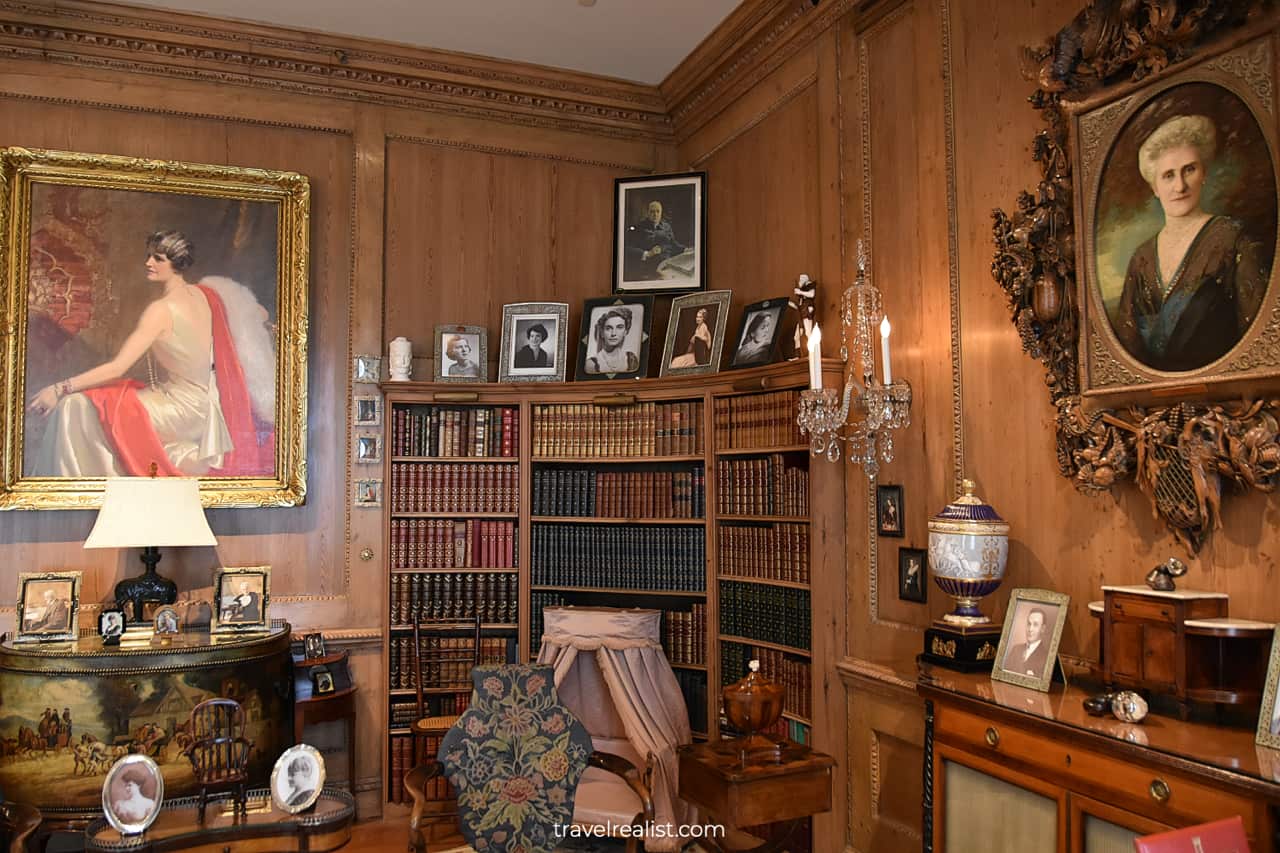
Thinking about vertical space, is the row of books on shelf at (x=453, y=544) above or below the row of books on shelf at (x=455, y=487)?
below

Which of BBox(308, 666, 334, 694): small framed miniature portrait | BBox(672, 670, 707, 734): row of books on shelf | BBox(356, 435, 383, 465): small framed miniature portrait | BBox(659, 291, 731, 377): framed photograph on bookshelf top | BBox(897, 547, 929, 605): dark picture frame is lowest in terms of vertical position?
BBox(672, 670, 707, 734): row of books on shelf

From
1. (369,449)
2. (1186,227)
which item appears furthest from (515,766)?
(1186,227)

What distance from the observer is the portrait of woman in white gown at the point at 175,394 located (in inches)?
199

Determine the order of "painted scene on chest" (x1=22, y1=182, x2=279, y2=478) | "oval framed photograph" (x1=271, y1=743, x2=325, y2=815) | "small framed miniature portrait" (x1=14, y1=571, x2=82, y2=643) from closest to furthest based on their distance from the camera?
"oval framed photograph" (x1=271, y1=743, x2=325, y2=815) < "small framed miniature portrait" (x1=14, y1=571, x2=82, y2=643) < "painted scene on chest" (x1=22, y1=182, x2=279, y2=478)

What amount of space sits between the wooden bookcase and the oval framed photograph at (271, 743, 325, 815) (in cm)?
206

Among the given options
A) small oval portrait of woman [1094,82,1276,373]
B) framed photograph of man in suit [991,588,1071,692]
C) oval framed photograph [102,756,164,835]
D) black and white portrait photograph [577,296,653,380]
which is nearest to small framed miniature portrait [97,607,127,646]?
oval framed photograph [102,756,164,835]

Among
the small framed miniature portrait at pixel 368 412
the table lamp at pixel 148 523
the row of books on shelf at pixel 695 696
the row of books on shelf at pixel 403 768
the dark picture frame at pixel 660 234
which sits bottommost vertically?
the row of books on shelf at pixel 403 768

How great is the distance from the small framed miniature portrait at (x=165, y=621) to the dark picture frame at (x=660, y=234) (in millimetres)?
2974

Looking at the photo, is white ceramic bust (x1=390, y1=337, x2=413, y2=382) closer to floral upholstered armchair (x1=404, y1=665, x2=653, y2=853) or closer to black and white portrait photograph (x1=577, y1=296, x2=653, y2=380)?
black and white portrait photograph (x1=577, y1=296, x2=653, y2=380)

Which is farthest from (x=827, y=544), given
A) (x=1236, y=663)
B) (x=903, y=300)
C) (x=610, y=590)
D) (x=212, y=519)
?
(x=212, y=519)

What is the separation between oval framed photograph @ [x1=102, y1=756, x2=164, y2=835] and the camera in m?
3.08

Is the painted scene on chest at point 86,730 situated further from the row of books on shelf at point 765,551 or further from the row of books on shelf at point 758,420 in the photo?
the row of books on shelf at point 758,420

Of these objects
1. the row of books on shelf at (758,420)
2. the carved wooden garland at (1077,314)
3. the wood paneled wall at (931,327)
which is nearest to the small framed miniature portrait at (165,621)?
the row of books on shelf at (758,420)

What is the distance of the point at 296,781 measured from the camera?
3.28 meters
